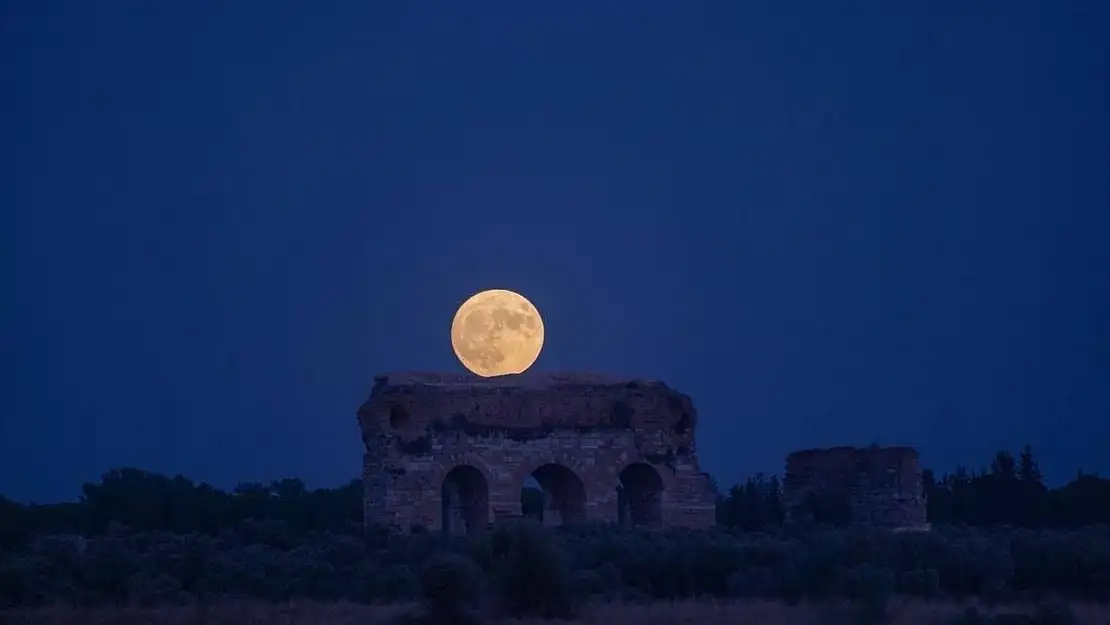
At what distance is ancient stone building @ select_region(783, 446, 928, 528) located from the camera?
30.3m

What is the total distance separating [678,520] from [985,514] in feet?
40.5

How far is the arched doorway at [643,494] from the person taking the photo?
29281mm

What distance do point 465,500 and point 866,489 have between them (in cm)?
790

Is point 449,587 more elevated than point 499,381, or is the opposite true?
point 499,381

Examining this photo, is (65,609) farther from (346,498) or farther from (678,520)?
(346,498)

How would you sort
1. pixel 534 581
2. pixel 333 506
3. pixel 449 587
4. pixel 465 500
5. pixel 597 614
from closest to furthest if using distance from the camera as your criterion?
pixel 449 587 → pixel 597 614 → pixel 534 581 → pixel 465 500 → pixel 333 506

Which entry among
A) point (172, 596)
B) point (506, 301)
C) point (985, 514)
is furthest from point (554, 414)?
point (985, 514)

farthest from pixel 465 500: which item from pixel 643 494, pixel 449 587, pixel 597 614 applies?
pixel 449 587

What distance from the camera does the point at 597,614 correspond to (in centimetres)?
1644

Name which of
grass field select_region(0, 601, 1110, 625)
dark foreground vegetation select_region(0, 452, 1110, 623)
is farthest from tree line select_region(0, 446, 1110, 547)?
grass field select_region(0, 601, 1110, 625)

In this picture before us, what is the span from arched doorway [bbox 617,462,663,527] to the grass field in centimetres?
1171

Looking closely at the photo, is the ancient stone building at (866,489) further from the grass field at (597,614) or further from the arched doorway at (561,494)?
the grass field at (597,614)

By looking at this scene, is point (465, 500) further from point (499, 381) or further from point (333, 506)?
point (333, 506)

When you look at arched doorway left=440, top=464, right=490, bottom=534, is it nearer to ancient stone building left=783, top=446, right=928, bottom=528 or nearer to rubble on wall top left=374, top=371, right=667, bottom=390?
rubble on wall top left=374, top=371, right=667, bottom=390
